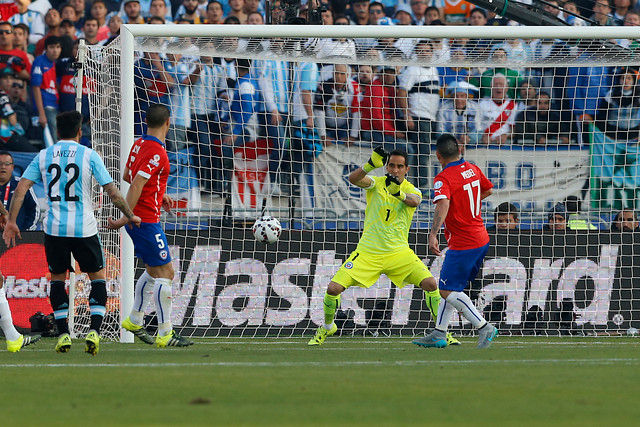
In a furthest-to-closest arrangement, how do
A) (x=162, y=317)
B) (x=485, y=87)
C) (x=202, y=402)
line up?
(x=485, y=87), (x=162, y=317), (x=202, y=402)

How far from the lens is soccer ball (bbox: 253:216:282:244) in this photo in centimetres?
1112

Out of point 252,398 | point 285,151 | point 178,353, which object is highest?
point 285,151

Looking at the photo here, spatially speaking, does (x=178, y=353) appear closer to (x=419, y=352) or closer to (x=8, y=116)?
(x=419, y=352)

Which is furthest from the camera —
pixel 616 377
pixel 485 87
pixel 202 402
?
pixel 485 87

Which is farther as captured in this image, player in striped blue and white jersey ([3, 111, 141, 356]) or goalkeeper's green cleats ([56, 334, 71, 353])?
player in striped blue and white jersey ([3, 111, 141, 356])

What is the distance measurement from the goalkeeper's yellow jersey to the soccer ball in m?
1.43

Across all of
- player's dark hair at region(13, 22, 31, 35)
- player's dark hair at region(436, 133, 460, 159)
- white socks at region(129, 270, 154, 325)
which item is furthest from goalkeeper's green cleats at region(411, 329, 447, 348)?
player's dark hair at region(13, 22, 31, 35)

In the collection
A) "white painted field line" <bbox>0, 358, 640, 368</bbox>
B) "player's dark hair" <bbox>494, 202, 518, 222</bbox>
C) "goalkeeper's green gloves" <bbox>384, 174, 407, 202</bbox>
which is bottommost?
"white painted field line" <bbox>0, 358, 640, 368</bbox>

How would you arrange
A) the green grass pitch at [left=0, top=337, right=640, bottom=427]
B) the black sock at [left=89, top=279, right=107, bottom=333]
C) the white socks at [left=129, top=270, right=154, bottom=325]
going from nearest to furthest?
1. the green grass pitch at [left=0, top=337, right=640, bottom=427]
2. the black sock at [left=89, top=279, right=107, bottom=333]
3. the white socks at [left=129, top=270, right=154, bottom=325]

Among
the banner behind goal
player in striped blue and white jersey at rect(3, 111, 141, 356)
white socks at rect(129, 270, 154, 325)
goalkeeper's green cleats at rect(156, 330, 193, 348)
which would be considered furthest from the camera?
the banner behind goal

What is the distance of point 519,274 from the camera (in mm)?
12320

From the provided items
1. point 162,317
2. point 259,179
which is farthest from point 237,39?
point 162,317

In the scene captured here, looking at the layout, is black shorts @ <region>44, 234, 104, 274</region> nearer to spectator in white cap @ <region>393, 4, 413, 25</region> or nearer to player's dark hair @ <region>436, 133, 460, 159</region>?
player's dark hair @ <region>436, 133, 460, 159</region>

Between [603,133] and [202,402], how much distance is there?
10.0m
